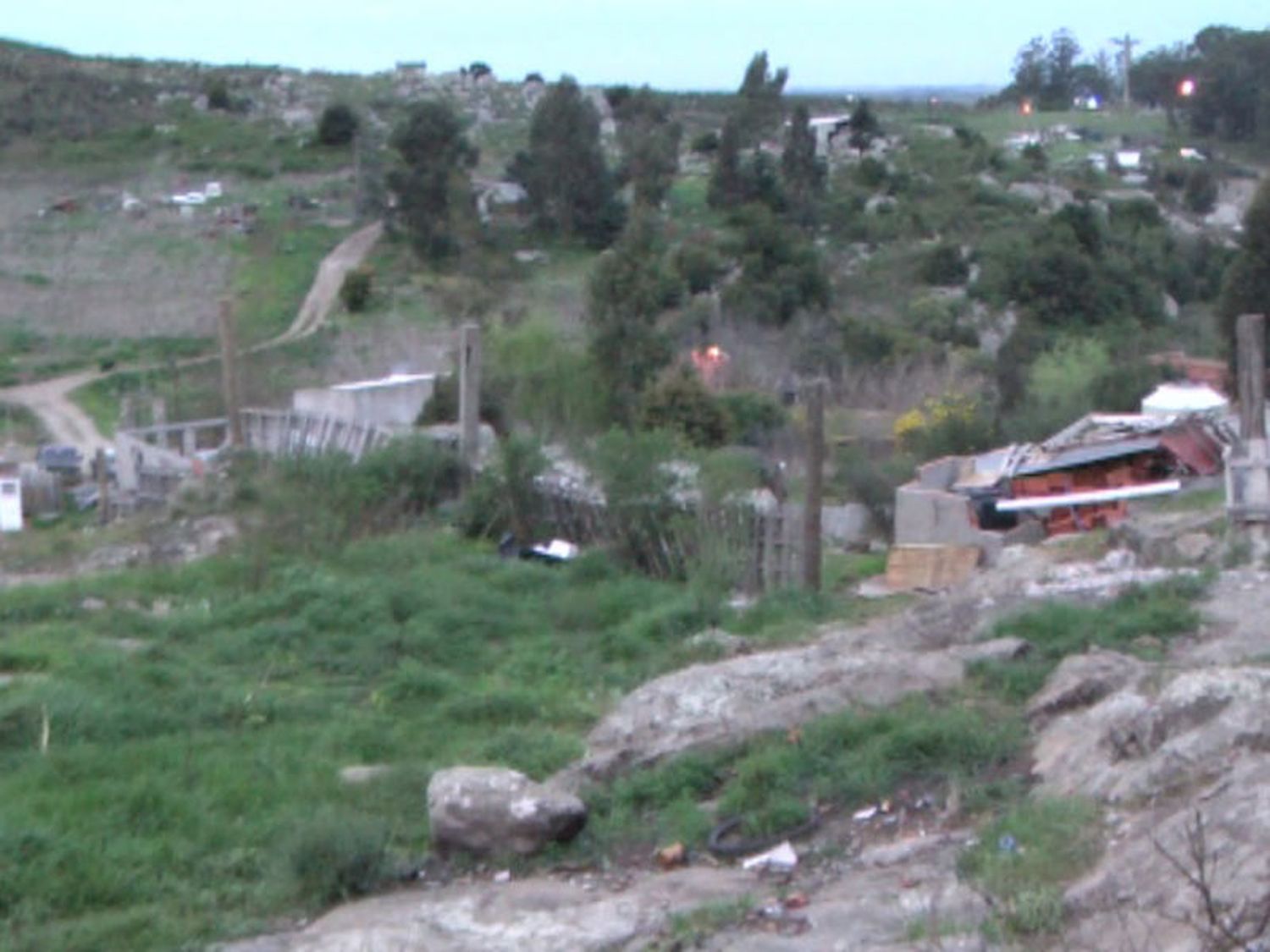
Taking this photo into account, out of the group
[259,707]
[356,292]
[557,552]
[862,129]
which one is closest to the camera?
[259,707]

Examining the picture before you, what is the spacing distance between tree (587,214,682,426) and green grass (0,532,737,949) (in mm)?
9631

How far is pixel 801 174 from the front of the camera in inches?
1946

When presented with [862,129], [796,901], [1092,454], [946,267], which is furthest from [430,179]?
[796,901]

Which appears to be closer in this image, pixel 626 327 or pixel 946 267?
pixel 626 327

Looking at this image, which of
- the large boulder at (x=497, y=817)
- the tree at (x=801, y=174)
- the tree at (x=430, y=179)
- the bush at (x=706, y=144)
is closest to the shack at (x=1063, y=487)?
the large boulder at (x=497, y=817)

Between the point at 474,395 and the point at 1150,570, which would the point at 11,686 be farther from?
the point at 474,395

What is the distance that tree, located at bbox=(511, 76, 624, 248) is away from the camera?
4809 cm

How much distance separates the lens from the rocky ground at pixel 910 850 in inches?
229

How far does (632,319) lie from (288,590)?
14.0 metres

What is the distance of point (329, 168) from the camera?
58.5m

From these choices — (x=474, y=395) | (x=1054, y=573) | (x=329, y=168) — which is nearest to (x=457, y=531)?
(x=474, y=395)

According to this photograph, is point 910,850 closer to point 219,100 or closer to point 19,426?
point 19,426

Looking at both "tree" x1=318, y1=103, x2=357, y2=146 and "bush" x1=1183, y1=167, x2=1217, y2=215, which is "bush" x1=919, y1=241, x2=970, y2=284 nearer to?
"bush" x1=1183, y1=167, x2=1217, y2=215

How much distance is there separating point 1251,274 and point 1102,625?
1604 cm
